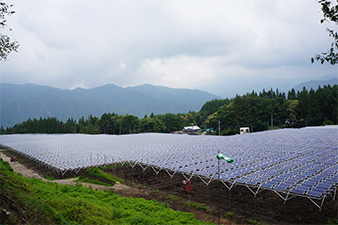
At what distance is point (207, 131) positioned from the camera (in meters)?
96.5

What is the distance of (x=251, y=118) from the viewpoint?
265ft

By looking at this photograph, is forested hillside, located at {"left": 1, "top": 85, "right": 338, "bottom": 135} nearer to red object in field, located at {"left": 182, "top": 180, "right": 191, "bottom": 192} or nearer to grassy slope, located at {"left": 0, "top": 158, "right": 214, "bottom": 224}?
red object in field, located at {"left": 182, "top": 180, "right": 191, "bottom": 192}

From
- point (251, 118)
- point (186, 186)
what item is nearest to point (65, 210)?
point (186, 186)

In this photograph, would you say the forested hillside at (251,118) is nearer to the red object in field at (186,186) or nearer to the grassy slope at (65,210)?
the red object in field at (186,186)

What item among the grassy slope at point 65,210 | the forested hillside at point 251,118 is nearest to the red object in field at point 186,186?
the grassy slope at point 65,210

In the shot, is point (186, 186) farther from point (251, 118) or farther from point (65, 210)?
point (251, 118)

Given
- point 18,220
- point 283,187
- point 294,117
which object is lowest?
point 283,187

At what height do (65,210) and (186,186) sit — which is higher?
(65,210)

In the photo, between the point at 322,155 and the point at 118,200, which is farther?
the point at 322,155

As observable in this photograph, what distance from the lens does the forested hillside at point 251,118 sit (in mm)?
70062

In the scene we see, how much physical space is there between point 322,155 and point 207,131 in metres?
74.0

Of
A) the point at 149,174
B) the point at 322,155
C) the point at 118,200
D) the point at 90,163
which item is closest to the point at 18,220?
the point at 118,200

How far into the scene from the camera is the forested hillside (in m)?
70.1

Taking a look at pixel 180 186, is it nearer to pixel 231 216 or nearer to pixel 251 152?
pixel 231 216
